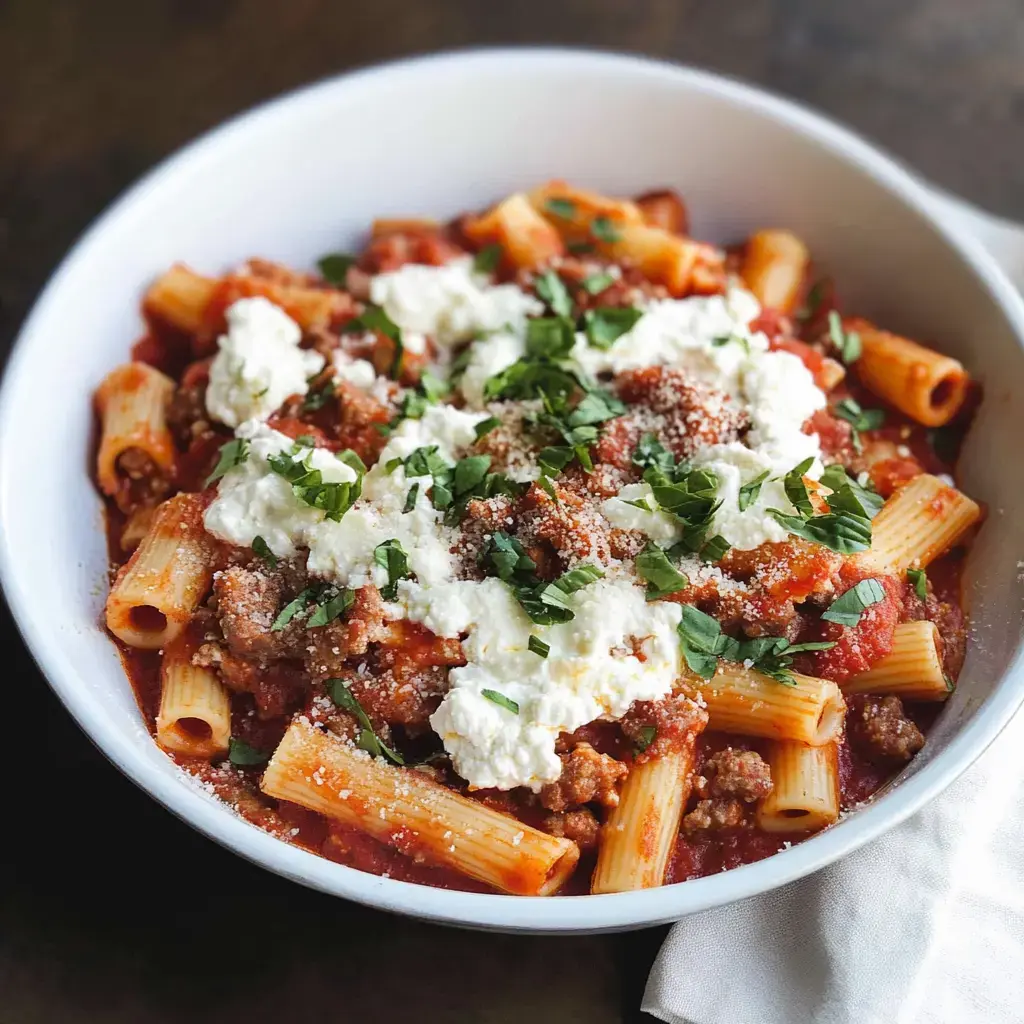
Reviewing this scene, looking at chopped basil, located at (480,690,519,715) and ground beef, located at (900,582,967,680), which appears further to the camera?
ground beef, located at (900,582,967,680)

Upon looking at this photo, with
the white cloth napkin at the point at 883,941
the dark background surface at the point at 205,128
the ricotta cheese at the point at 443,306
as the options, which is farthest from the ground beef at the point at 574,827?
the ricotta cheese at the point at 443,306

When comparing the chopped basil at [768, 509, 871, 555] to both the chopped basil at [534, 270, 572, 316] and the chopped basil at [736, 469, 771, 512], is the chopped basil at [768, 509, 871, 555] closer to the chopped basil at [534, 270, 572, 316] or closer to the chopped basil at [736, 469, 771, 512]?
the chopped basil at [736, 469, 771, 512]

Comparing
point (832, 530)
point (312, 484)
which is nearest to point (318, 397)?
point (312, 484)

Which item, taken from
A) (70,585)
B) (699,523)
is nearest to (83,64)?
(70,585)

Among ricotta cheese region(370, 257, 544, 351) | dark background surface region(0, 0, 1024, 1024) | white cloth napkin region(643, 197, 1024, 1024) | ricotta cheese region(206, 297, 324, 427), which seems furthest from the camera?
ricotta cheese region(370, 257, 544, 351)

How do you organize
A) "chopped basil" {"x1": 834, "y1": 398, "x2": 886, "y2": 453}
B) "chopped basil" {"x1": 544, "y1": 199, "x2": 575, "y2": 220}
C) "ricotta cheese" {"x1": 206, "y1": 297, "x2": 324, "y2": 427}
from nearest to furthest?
"ricotta cheese" {"x1": 206, "y1": 297, "x2": 324, "y2": 427} → "chopped basil" {"x1": 834, "y1": 398, "x2": 886, "y2": 453} → "chopped basil" {"x1": 544, "y1": 199, "x2": 575, "y2": 220}

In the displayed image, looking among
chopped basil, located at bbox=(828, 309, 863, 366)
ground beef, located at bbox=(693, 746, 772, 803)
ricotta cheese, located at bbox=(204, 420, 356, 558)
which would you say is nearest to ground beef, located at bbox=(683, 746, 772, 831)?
ground beef, located at bbox=(693, 746, 772, 803)

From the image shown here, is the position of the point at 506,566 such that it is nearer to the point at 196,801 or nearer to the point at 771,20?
the point at 196,801

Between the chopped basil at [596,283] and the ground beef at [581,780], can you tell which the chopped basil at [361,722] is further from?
the chopped basil at [596,283]
